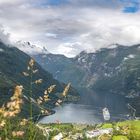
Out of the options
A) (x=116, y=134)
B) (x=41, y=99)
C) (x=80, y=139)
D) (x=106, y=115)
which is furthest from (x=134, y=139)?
(x=80, y=139)

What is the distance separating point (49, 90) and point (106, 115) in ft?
10.0

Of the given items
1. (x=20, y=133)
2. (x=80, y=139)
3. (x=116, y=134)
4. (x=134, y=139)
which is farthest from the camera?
(x=80, y=139)

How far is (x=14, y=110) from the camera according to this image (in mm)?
8312

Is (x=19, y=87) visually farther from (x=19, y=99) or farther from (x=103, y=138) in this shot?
(x=103, y=138)

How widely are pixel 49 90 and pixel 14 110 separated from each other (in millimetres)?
1407

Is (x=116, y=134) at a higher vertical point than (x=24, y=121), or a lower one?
lower

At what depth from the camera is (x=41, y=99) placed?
9.91m

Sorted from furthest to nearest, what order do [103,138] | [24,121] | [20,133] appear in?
[103,138], [24,121], [20,133]

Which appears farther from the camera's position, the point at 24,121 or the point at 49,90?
the point at 49,90

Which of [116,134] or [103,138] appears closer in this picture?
[103,138]

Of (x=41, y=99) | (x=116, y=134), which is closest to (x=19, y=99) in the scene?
(x=41, y=99)

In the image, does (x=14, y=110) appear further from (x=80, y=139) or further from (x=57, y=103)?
(x=80, y=139)

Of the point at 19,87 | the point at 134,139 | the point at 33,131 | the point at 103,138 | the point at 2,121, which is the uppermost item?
the point at 19,87

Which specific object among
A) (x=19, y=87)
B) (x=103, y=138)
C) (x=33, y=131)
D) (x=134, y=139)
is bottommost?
(x=134, y=139)
